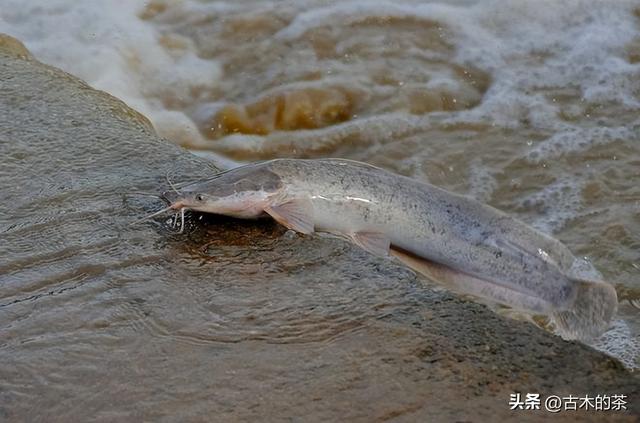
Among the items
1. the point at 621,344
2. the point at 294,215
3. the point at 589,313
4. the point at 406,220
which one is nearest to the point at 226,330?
the point at 294,215

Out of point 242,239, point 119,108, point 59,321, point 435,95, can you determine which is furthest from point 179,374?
point 435,95

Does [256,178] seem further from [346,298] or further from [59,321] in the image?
[59,321]

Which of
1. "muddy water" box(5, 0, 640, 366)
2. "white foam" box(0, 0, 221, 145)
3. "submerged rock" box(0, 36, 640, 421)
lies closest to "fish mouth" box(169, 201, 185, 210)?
"submerged rock" box(0, 36, 640, 421)

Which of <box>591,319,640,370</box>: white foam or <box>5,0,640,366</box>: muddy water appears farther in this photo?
<box>5,0,640,366</box>: muddy water

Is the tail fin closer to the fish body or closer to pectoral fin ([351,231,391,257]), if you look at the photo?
the fish body

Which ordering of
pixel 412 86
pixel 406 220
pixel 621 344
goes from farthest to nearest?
pixel 412 86 < pixel 621 344 < pixel 406 220

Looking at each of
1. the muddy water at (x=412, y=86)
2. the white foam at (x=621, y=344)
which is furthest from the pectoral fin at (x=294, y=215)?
the muddy water at (x=412, y=86)

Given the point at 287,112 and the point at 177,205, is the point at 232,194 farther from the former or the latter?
the point at 287,112
